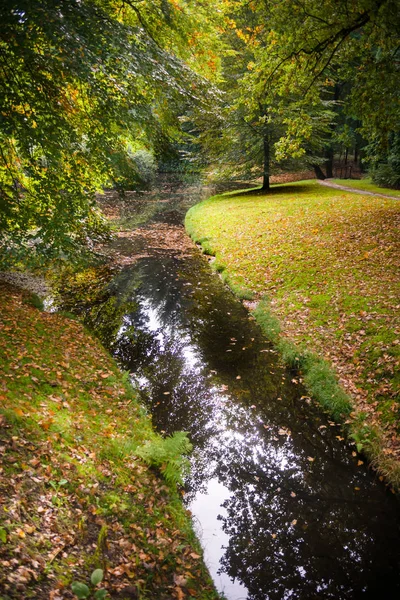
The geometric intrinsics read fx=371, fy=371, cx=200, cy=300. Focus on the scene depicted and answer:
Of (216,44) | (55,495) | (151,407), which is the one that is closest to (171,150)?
(216,44)

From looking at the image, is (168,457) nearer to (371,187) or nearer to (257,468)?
(257,468)

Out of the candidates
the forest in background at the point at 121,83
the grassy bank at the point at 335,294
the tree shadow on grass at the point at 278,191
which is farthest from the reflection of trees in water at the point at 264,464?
the tree shadow on grass at the point at 278,191

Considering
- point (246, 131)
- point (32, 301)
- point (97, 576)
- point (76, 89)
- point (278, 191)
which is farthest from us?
point (278, 191)

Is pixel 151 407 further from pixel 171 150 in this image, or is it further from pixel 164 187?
pixel 164 187

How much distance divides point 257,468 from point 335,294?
560 cm

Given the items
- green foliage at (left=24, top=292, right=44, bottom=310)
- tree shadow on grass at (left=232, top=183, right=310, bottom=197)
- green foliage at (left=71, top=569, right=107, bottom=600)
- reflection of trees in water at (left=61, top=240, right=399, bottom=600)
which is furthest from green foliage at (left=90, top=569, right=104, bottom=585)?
tree shadow on grass at (left=232, top=183, right=310, bottom=197)

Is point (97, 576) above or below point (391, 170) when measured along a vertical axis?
below

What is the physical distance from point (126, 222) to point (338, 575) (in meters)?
23.5

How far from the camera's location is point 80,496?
3998 mm

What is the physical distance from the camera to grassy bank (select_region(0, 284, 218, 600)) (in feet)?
10.4

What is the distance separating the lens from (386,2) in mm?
6758

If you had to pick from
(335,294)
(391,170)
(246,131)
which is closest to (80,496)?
(335,294)

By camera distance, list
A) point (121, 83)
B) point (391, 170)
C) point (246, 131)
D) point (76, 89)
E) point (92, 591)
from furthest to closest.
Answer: point (246, 131), point (391, 170), point (76, 89), point (121, 83), point (92, 591)

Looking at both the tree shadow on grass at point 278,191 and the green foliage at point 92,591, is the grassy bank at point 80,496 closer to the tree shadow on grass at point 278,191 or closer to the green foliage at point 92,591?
the green foliage at point 92,591
